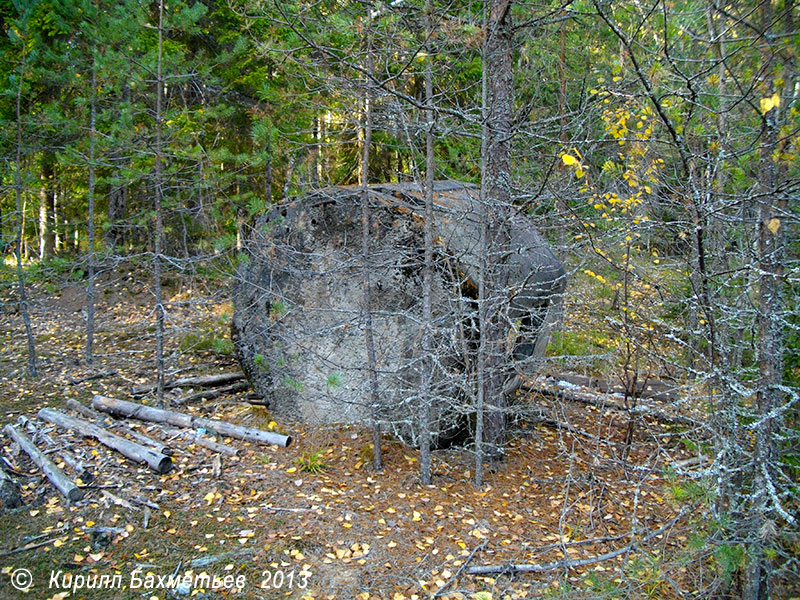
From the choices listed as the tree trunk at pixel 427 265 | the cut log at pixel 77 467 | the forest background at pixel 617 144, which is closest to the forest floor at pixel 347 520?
the cut log at pixel 77 467

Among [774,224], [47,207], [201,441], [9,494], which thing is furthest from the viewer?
[47,207]

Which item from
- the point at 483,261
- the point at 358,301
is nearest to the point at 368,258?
the point at 358,301

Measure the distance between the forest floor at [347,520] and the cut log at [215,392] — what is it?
201mm

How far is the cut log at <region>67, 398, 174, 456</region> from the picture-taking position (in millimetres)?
5477

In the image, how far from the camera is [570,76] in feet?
34.2

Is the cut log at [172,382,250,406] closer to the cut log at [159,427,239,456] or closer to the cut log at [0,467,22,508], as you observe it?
the cut log at [159,427,239,456]

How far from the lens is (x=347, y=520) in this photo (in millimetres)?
4602

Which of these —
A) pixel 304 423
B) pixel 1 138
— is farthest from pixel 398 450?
pixel 1 138

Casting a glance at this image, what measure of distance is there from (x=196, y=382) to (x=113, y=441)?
6.15 feet

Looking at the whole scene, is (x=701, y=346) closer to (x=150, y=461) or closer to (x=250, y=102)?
(x=150, y=461)

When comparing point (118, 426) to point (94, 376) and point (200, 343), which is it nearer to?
point (94, 376)

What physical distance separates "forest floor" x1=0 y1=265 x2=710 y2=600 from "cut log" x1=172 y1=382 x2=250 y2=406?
201 mm

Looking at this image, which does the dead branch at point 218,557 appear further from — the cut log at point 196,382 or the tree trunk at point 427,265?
the cut log at point 196,382

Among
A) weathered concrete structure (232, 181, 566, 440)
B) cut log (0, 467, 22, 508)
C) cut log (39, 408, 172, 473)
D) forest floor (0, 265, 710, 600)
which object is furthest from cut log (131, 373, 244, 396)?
cut log (0, 467, 22, 508)
